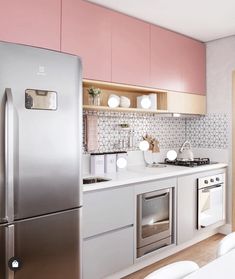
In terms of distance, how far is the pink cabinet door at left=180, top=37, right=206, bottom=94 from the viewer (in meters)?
3.72

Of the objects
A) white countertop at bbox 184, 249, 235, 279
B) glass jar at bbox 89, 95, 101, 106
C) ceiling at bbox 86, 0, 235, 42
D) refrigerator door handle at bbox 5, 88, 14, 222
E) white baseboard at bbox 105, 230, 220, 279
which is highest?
ceiling at bbox 86, 0, 235, 42

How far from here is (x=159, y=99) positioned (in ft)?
11.7

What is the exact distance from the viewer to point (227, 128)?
3.90 m

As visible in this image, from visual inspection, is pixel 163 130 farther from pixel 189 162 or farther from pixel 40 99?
pixel 40 99

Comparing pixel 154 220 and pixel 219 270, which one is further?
pixel 154 220

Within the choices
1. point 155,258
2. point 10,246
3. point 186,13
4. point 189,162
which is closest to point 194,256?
point 155,258

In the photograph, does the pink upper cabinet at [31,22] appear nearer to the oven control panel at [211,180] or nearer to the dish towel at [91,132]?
the dish towel at [91,132]

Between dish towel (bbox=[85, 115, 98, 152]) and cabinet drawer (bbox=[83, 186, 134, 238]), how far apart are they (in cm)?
64

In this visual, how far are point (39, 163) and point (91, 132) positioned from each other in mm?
1181

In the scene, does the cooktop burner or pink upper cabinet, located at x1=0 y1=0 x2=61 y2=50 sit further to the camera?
the cooktop burner

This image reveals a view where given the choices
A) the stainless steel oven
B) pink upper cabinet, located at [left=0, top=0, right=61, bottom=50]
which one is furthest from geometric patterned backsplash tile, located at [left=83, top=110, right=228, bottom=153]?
pink upper cabinet, located at [left=0, top=0, right=61, bottom=50]

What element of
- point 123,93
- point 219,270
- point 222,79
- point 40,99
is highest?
point 222,79

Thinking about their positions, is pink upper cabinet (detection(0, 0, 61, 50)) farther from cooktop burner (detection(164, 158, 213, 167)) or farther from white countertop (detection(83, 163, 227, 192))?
cooktop burner (detection(164, 158, 213, 167))

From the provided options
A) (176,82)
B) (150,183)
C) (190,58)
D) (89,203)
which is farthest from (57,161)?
(190,58)
